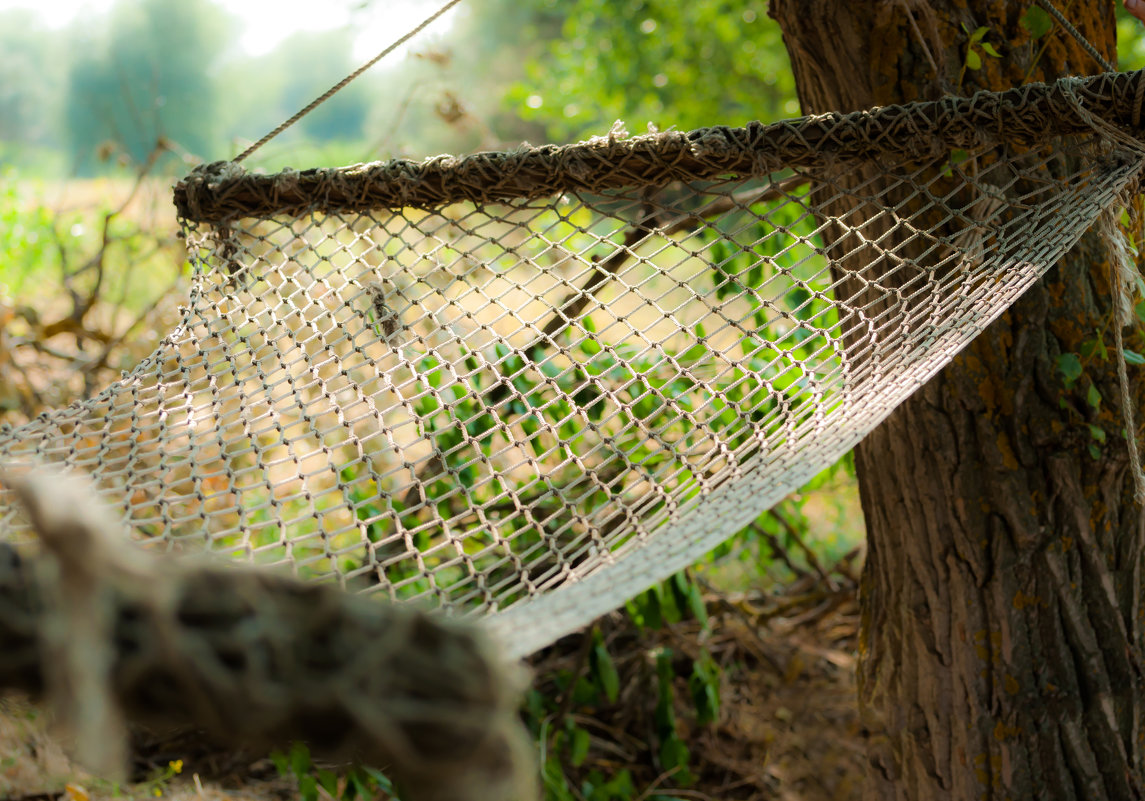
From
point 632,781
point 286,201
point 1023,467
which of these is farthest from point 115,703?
point 632,781

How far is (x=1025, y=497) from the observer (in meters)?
1.03

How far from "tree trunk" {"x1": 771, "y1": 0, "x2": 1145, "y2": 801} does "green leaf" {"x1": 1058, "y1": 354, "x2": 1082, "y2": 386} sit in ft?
0.05

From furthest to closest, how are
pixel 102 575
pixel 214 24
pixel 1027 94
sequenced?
pixel 214 24 → pixel 1027 94 → pixel 102 575

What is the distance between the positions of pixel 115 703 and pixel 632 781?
4.98ft

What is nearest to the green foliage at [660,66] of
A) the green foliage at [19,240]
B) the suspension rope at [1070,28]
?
the green foliage at [19,240]

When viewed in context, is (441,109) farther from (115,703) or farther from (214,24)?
(214,24)

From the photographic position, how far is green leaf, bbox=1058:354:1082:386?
3.24 feet

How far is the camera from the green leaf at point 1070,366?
3.24 ft

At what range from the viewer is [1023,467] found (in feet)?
3.38

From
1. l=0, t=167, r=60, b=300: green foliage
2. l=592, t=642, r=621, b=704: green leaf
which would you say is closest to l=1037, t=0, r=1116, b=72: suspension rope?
l=592, t=642, r=621, b=704: green leaf

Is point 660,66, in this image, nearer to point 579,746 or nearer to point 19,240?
point 19,240

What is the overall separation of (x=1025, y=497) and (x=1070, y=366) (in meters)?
0.17

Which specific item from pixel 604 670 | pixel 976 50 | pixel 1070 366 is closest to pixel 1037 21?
pixel 976 50

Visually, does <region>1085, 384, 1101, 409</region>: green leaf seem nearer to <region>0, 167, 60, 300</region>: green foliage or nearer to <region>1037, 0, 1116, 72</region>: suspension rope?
<region>1037, 0, 1116, 72</region>: suspension rope
